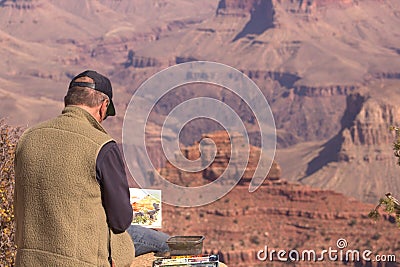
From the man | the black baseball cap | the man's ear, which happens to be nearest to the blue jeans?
the man

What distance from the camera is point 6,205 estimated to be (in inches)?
371

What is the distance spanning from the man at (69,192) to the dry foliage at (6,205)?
3.17 meters

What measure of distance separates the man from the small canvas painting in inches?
103

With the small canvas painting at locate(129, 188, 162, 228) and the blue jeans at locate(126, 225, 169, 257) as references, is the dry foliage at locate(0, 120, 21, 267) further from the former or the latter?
the blue jeans at locate(126, 225, 169, 257)

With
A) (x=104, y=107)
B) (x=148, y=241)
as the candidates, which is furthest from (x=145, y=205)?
(x=104, y=107)

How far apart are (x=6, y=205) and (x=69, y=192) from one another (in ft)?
13.2

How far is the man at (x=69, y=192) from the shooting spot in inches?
223

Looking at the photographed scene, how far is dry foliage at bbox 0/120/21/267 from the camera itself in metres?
9.15

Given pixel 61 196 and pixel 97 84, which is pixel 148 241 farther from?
pixel 97 84

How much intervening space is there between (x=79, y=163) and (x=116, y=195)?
340 millimetres

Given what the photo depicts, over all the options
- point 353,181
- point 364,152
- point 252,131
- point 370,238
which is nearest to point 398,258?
point 370,238

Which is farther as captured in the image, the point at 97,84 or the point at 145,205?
the point at 145,205

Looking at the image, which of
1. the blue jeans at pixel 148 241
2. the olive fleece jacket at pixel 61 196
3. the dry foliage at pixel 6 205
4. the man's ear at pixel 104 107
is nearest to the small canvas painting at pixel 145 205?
the blue jeans at pixel 148 241

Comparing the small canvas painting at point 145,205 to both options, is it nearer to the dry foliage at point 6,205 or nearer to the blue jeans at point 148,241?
the blue jeans at point 148,241
